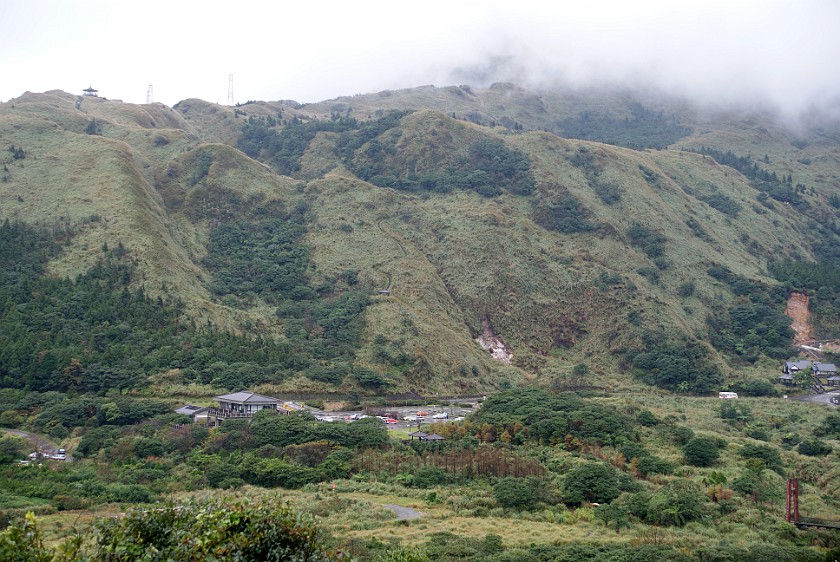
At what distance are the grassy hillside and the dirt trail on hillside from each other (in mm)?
1813

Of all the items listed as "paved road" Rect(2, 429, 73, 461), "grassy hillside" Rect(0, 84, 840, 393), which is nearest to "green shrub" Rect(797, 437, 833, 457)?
"grassy hillside" Rect(0, 84, 840, 393)

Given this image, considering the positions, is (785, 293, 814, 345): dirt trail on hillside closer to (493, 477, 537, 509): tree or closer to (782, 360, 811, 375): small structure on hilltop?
(782, 360, 811, 375): small structure on hilltop

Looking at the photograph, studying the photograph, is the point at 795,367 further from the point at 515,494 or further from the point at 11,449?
the point at 11,449

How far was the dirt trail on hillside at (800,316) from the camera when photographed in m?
75.1

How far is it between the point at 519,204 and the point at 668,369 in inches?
1230

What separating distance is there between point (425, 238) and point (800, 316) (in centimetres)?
4165

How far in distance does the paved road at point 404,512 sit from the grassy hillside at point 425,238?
22.9 metres

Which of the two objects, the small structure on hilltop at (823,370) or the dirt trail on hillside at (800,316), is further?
the dirt trail on hillside at (800,316)

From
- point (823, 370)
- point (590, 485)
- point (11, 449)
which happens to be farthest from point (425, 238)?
point (590, 485)

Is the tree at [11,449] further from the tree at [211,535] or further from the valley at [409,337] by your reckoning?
the tree at [211,535]

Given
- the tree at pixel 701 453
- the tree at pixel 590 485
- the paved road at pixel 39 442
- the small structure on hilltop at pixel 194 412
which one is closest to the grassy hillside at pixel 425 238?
the small structure on hilltop at pixel 194 412

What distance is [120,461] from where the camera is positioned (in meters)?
37.1

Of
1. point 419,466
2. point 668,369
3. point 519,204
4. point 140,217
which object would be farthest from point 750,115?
point 419,466

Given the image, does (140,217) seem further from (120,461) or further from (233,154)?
(120,461)
